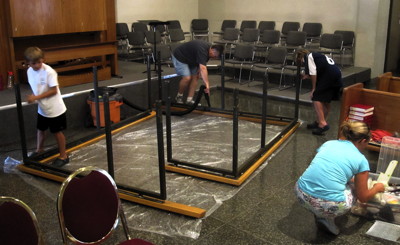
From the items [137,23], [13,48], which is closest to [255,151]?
[13,48]

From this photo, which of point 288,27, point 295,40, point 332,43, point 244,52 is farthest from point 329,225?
point 288,27

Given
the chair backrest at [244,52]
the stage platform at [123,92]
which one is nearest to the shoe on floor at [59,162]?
the stage platform at [123,92]

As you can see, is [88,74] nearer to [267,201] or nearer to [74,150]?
[74,150]

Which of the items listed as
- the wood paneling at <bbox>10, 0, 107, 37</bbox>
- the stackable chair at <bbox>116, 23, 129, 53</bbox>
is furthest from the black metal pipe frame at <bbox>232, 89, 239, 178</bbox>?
the stackable chair at <bbox>116, 23, 129, 53</bbox>

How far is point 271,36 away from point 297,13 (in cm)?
102

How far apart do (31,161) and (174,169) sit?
1371mm

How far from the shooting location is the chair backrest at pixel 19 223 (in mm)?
1776

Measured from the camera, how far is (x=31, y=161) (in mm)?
4207

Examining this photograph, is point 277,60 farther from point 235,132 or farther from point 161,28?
point 235,132

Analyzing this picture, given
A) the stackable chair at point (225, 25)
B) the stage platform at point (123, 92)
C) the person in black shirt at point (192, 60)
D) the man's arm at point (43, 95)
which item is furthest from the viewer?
the stackable chair at point (225, 25)

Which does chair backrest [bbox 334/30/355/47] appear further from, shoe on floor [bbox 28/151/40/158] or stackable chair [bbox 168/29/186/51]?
shoe on floor [bbox 28/151/40/158]

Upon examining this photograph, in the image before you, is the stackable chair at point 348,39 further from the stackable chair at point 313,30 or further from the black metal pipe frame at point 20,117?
the black metal pipe frame at point 20,117

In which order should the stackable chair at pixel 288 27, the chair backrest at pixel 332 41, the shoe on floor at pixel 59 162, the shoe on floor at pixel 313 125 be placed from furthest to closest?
the stackable chair at pixel 288 27, the chair backrest at pixel 332 41, the shoe on floor at pixel 313 125, the shoe on floor at pixel 59 162

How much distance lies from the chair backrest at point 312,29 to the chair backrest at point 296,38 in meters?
0.43
